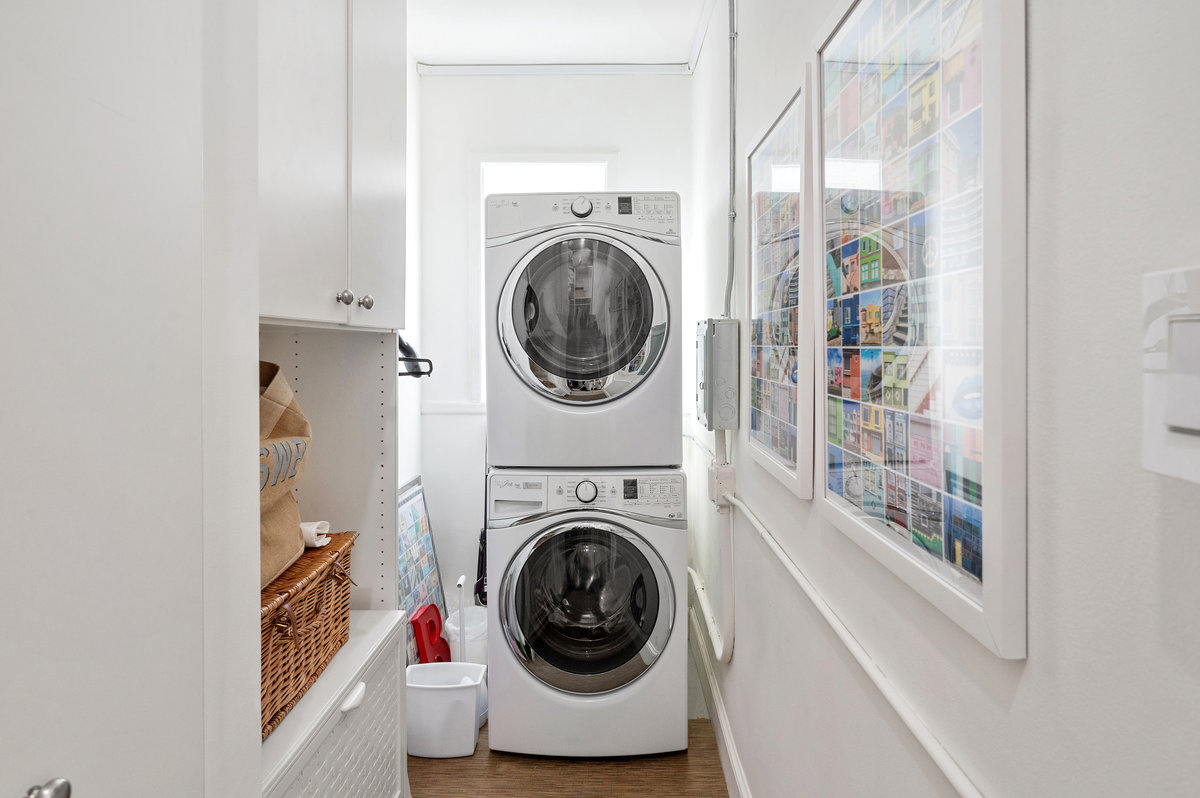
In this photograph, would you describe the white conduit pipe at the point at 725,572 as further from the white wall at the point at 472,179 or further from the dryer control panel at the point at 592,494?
the white wall at the point at 472,179

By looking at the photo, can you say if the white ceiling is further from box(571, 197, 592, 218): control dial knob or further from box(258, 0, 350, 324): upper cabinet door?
box(258, 0, 350, 324): upper cabinet door

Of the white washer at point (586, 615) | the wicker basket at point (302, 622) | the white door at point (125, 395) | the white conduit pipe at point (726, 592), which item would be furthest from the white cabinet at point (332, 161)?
the white conduit pipe at point (726, 592)

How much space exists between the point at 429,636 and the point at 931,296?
2.34 m

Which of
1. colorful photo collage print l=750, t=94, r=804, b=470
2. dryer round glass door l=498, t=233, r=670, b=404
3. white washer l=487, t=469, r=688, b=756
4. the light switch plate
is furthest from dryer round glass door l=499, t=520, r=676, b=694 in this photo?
the light switch plate

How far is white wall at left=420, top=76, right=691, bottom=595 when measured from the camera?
10.8ft

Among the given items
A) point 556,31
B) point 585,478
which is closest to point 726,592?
point 585,478

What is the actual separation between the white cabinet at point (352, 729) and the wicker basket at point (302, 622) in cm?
3

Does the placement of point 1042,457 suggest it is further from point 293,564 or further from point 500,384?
point 500,384

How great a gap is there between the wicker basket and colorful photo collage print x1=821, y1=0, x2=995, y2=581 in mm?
940

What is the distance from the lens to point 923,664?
813mm

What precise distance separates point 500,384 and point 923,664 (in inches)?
67.1

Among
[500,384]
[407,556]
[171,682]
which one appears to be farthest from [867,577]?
[407,556]

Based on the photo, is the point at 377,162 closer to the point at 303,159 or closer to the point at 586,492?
the point at 303,159

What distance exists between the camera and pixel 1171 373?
1.35 ft
